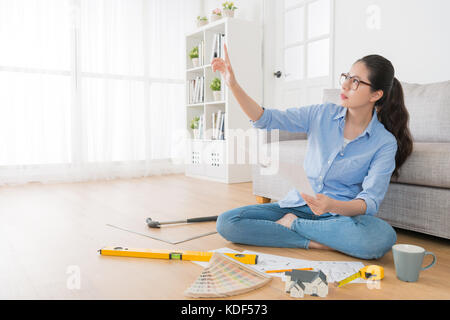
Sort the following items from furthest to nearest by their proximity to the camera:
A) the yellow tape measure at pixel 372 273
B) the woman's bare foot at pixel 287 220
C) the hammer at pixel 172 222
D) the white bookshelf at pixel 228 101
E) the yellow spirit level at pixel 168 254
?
the white bookshelf at pixel 228 101 < the hammer at pixel 172 222 < the woman's bare foot at pixel 287 220 < the yellow spirit level at pixel 168 254 < the yellow tape measure at pixel 372 273

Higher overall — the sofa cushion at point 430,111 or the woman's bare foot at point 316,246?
the sofa cushion at point 430,111

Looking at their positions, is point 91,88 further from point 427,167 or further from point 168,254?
point 427,167

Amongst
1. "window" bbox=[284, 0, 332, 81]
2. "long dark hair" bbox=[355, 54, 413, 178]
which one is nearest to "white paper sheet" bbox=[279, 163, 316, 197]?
"long dark hair" bbox=[355, 54, 413, 178]

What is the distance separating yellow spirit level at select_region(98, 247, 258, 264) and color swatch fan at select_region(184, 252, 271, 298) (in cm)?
13

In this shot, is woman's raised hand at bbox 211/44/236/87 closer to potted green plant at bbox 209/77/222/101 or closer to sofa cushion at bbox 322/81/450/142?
sofa cushion at bbox 322/81/450/142

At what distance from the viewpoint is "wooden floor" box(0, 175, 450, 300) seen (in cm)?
113

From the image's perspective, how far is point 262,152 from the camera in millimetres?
2428

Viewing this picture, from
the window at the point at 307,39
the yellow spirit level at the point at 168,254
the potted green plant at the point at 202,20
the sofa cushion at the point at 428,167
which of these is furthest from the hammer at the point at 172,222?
the potted green plant at the point at 202,20

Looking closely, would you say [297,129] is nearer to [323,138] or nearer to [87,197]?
[323,138]

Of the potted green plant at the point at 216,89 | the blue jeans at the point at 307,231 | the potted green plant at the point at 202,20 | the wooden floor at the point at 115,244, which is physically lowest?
the wooden floor at the point at 115,244

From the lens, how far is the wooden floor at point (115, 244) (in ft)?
3.72

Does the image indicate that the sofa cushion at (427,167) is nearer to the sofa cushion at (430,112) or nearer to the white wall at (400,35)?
the sofa cushion at (430,112)

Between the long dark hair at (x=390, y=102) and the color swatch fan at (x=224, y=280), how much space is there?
83 centimetres
